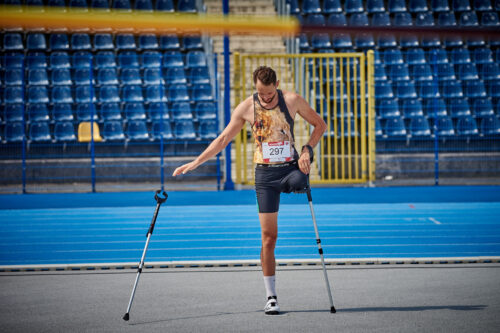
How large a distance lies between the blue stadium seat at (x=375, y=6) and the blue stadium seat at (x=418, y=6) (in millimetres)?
852

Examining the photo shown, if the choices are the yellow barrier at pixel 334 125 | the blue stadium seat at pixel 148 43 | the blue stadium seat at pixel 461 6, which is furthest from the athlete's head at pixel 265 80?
the blue stadium seat at pixel 461 6

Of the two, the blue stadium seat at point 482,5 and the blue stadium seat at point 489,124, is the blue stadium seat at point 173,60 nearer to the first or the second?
the blue stadium seat at point 489,124

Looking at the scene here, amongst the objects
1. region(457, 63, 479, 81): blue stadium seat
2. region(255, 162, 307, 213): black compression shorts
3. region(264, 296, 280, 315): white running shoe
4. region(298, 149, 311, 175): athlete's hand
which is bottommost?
region(264, 296, 280, 315): white running shoe

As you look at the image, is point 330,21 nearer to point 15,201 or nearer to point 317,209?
point 317,209

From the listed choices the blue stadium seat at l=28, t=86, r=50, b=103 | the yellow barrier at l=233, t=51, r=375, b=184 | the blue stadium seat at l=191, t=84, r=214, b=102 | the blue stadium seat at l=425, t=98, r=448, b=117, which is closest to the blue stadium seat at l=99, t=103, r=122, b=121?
the blue stadium seat at l=28, t=86, r=50, b=103

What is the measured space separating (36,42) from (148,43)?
9.81 ft

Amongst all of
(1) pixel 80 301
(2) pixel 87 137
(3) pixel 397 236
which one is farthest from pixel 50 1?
(1) pixel 80 301

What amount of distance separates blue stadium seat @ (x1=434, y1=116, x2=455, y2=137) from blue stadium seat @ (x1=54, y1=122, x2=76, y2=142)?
880 cm

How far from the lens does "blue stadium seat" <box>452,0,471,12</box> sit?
17250 millimetres

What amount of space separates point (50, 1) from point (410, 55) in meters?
10.0

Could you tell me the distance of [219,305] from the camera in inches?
190

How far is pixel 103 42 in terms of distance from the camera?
54.7 ft

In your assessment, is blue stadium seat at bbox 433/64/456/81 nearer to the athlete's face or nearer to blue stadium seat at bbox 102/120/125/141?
blue stadium seat at bbox 102/120/125/141

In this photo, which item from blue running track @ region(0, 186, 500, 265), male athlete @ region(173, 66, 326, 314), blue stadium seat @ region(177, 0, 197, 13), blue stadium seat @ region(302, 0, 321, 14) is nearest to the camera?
male athlete @ region(173, 66, 326, 314)
